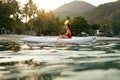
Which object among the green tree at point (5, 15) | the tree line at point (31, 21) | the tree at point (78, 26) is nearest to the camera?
the green tree at point (5, 15)

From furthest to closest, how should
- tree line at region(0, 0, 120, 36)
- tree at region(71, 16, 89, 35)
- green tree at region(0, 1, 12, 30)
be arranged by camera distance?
tree at region(71, 16, 89, 35) < tree line at region(0, 0, 120, 36) < green tree at region(0, 1, 12, 30)

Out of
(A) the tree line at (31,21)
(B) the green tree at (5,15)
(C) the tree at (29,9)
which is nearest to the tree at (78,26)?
(A) the tree line at (31,21)

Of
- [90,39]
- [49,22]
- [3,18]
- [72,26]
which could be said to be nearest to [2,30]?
[3,18]

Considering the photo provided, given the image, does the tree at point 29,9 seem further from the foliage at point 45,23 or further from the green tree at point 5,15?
the green tree at point 5,15

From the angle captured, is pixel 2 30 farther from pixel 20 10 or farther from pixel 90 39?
pixel 90 39

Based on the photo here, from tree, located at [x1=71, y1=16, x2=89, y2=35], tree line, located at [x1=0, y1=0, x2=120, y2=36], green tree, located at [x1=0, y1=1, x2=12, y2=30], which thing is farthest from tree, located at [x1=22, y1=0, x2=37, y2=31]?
tree, located at [x1=71, y1=16, x2=89, y2=35]

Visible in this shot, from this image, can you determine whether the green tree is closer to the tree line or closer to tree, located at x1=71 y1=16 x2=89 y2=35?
the tree line

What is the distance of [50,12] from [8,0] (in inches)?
651

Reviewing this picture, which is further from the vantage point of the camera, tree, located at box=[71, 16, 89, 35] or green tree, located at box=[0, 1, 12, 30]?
tree, located at box=[71, 16, 89, 35]

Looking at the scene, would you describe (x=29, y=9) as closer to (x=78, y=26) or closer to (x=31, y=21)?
(x=31, y=21)

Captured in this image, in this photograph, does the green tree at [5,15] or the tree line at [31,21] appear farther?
the tree line at [31,21]

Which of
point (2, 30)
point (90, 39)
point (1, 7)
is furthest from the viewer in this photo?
point (2, 30)

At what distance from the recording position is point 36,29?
104688 mm

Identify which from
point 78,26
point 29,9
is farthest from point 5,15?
point 78,26
